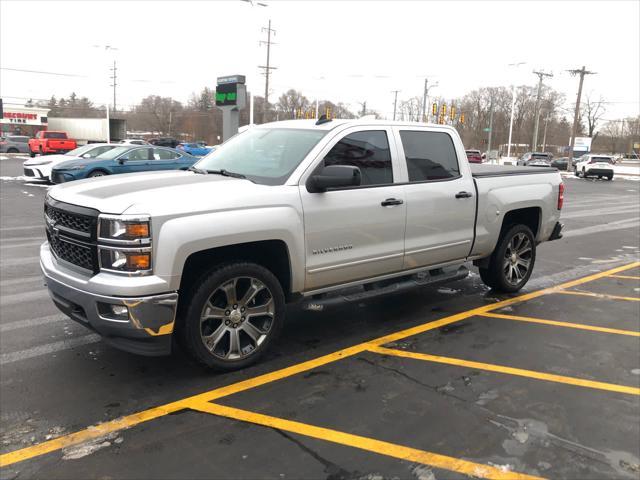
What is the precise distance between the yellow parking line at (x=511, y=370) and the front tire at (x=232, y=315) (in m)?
1.10

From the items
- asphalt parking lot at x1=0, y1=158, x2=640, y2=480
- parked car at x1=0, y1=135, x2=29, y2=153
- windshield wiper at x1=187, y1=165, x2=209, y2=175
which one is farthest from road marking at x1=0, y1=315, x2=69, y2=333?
parked car at x1=0, y1=135, x2=29, y2=153

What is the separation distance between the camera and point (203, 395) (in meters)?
3.80

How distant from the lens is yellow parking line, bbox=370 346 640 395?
4.12 metres

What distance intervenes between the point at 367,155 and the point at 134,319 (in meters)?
2.50

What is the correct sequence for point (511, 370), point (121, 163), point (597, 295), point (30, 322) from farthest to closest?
point (121, 163), point (597, 295), point (30, 322), point (511, 370)

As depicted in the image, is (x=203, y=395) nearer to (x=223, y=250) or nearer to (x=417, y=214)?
(x=223, y=250)

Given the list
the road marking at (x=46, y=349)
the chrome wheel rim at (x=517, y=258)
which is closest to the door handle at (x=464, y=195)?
the chrome wheel rim at (x=517, y=258)

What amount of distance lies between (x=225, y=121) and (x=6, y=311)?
14.2 metres

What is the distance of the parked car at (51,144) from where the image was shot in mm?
39781

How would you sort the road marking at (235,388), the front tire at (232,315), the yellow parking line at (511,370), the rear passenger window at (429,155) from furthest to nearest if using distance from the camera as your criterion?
the rear passenger window at (429,155)
the yellow parking line at (511,370)
the front tire at (232,315)
the road marking at (235,388)

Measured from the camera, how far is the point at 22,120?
266 ft

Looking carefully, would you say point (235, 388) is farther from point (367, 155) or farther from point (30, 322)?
point (30, 322)

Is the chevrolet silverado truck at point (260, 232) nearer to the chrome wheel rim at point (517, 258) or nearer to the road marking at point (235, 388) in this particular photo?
the road marking at point (235, 388)

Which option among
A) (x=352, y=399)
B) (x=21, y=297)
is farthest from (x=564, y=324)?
(x=21, y=297)
